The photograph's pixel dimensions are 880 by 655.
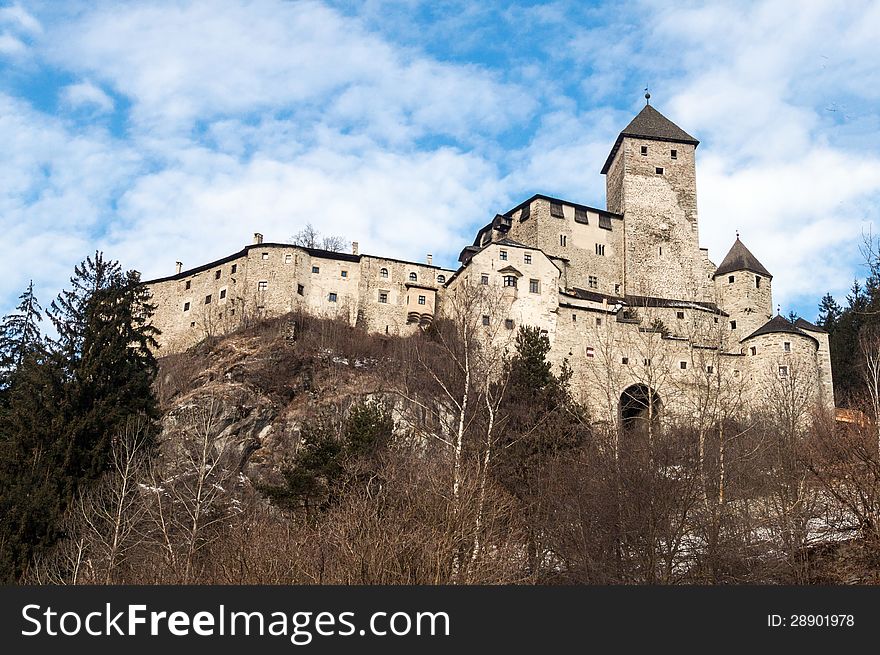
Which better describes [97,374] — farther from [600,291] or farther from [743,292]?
→ [743,292]

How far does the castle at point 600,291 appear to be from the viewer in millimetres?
55875

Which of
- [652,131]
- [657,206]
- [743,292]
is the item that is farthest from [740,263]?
[652,131]

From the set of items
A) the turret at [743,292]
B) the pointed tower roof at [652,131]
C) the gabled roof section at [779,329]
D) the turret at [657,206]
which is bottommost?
the gabled roof section at [779,329]

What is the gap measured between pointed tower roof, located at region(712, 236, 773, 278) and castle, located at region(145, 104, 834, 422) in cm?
12

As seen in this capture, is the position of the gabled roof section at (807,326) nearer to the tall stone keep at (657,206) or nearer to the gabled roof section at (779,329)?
the gabled roof section at (779,329)

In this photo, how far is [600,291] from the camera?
219 feet

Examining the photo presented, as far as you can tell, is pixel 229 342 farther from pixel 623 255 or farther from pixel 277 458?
pixel 623 255

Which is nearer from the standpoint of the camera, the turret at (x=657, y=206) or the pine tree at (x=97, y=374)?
the pine tree at (x=97, y=374)

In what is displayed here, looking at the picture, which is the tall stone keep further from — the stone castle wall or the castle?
the stone castle wall

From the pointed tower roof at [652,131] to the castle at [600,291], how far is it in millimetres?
219

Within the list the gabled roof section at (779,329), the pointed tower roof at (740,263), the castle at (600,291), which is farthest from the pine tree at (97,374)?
the pointed tower roof at (740,263)

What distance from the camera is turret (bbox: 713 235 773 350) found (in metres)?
64.4

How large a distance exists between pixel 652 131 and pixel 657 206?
301 inches

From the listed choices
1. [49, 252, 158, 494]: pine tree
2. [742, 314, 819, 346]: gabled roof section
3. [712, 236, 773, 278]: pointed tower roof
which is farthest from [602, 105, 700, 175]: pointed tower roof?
[49, 252, 158, 494]: pine tree
